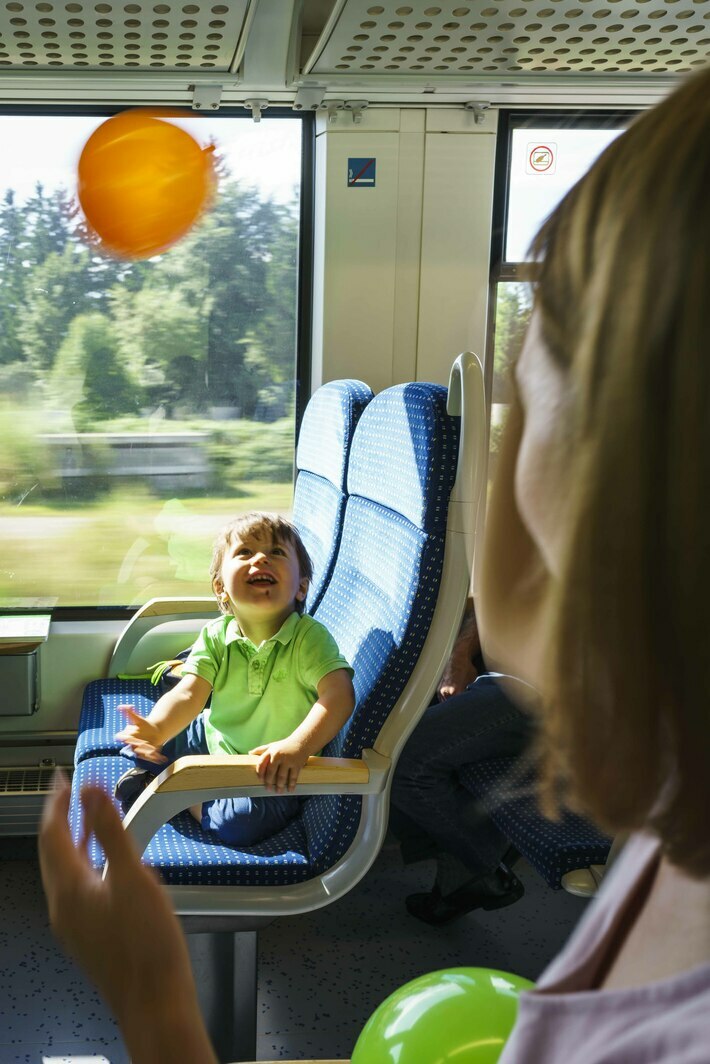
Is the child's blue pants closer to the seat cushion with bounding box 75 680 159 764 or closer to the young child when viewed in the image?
the young child

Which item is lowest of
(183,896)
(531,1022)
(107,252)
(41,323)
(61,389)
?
(183,896)

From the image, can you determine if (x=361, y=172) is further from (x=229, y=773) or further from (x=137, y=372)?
(x=229, y=773)

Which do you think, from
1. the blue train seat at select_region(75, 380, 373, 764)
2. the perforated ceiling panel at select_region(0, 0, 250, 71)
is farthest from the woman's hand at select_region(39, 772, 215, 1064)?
the perforated ceiling panel at select_region(0, 0, 250, 71)

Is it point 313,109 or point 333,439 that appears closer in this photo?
point 333,439

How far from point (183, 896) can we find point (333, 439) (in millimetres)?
1285

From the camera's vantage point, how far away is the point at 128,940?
31.5 inches

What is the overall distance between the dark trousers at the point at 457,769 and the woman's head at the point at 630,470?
211 cm

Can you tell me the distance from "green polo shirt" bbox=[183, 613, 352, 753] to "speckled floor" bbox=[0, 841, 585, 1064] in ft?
2.31

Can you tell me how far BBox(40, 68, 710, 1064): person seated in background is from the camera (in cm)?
42

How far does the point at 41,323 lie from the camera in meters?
3.25

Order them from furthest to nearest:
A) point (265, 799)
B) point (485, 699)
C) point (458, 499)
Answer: point (485, 699) → point (265, 799) → point (458, 499)

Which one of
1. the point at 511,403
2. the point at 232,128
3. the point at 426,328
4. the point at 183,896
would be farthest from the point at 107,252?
the point at 511,403

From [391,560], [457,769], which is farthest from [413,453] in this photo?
[457,769]

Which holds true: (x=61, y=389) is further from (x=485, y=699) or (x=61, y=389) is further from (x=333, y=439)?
(x=485, y=699)
